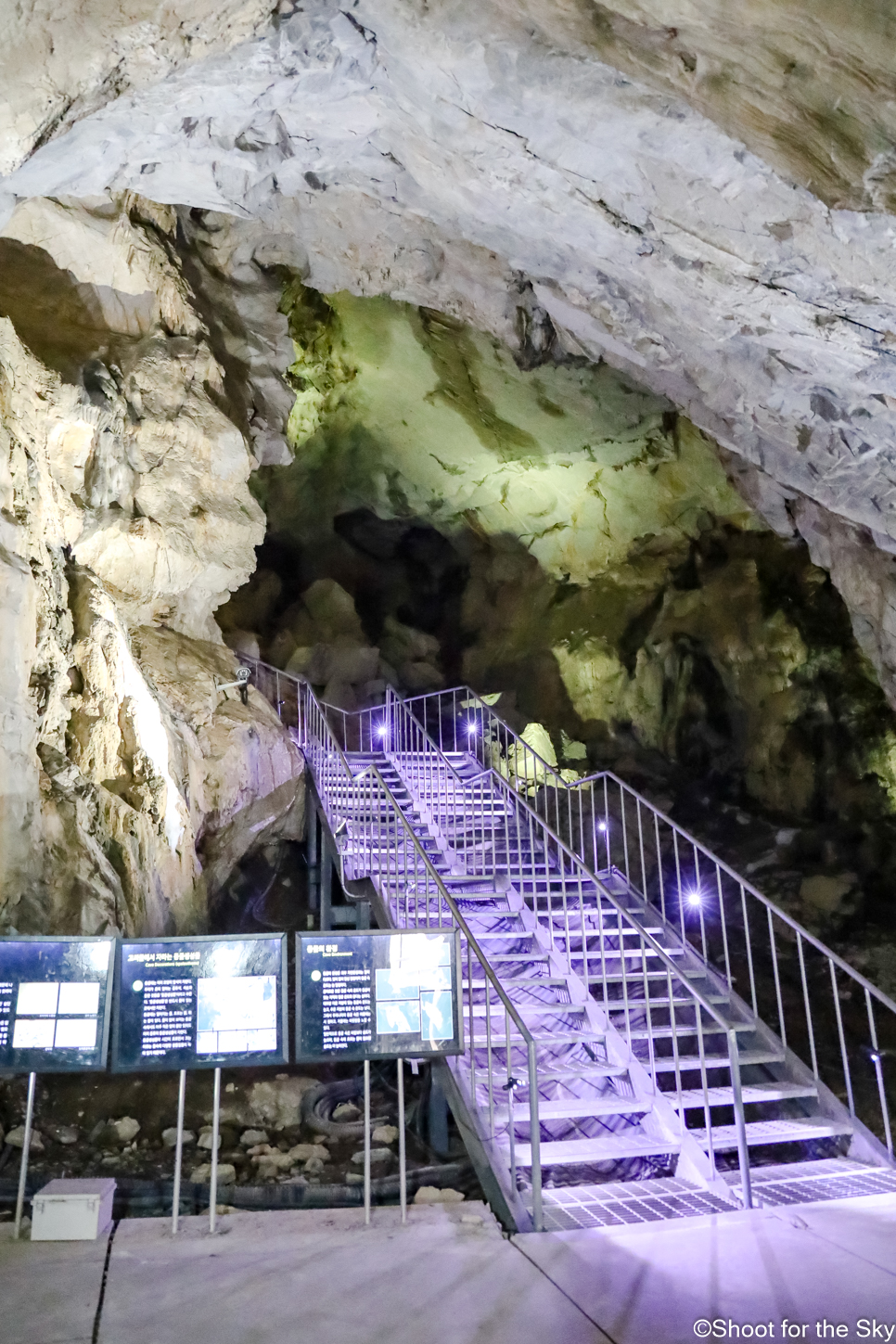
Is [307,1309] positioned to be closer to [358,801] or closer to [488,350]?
[358,801]

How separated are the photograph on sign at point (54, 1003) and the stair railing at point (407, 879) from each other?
1525 mm

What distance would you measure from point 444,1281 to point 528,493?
1277 centimetres

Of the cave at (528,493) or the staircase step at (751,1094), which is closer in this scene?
the cave at (528,493)

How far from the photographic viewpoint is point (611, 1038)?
18.4ft

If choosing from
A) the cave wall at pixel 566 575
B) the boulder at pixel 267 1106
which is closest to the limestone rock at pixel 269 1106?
the boulder at pixel 267 1106

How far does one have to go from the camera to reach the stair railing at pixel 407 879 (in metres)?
4.42

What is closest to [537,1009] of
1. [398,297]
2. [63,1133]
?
[63,1133]

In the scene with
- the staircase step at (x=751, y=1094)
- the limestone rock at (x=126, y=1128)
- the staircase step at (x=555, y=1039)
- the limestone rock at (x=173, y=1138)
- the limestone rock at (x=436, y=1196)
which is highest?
the staircase step at (x=555, y=1039)

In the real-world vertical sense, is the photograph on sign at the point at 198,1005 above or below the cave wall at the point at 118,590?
below

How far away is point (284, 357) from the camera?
1065cm

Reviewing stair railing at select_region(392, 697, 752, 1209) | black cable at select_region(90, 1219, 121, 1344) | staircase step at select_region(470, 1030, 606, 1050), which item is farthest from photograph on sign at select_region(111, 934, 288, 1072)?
stair railing at select_region(392, 697, 752, 1209)

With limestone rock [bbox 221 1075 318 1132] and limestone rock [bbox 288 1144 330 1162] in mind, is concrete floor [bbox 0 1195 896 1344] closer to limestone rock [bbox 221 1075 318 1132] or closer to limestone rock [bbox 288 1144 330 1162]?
limestone rock [bbox 288 1144 330 1162]

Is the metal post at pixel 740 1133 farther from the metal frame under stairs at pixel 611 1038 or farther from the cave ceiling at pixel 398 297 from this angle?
the cave ceiling at pixel 398 297

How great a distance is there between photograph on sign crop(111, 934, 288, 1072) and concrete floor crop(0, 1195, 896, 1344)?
73 cm
